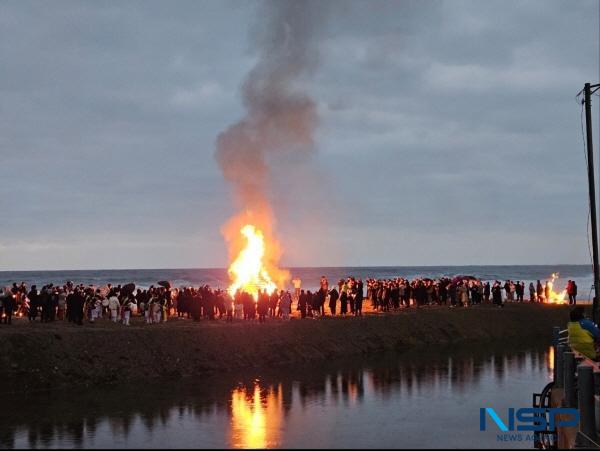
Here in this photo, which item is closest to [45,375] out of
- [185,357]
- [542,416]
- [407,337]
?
[185,357]

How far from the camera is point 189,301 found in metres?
41.2

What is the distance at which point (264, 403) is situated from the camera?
25.4m

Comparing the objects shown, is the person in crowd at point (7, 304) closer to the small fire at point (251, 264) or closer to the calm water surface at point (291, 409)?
the calm water surface at point (291, 409)

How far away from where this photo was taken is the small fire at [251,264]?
49947 mm

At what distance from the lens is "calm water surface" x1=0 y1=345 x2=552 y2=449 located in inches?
778

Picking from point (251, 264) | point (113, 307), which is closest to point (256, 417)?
point (113, 307)

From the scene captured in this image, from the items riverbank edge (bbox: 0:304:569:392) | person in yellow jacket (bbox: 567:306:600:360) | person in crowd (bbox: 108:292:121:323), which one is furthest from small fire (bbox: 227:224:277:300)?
person in yellow jacket (bbox: 567:306:600:360)

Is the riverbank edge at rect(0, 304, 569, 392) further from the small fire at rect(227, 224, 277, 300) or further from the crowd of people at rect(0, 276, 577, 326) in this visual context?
the small fire at rect(227, 224, 277, 300)

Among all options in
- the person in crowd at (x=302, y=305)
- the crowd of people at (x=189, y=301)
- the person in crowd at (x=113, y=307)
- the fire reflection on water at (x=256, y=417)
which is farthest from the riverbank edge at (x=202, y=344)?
the fire reflection on water at (x=256, y=417)

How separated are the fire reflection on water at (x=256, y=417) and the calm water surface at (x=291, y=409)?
3cm

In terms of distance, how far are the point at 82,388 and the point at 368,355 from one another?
17139mm

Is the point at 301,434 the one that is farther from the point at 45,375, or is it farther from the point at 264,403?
the point at 45,375

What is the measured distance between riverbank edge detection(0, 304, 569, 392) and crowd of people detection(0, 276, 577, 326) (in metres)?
1.12

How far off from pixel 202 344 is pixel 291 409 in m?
11.7
